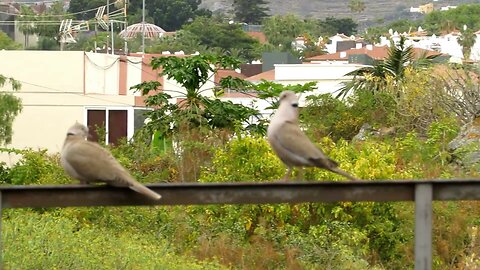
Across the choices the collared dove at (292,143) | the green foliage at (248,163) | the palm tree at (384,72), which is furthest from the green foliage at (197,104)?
the collared dove at (292,143)

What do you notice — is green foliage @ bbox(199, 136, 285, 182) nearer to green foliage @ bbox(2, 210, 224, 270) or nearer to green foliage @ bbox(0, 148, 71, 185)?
green foliage @ bbox(2, 210, 224, 270)

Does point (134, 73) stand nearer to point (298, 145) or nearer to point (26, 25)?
point (298, 145)

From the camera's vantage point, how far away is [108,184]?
17.2 feet

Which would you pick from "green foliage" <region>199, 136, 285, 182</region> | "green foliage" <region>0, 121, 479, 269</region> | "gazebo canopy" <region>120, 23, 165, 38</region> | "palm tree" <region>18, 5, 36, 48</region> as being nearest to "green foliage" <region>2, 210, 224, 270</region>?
"green foliage" <region>0, 121, 479, 269</region>

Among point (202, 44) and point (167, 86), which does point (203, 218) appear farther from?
point (202, 44)

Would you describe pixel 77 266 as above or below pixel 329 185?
below

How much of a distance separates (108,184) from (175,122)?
1886cm

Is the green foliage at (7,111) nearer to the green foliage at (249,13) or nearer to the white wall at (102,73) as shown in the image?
the white wall at (102,73)

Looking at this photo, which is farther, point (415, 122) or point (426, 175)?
point (415, 122)

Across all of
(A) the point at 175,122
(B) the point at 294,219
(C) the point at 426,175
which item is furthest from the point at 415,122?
(B) the point at 294,219

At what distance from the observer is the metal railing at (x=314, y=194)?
5016 millimetres

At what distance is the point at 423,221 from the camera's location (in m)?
5.00

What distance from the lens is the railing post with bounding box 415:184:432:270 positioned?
501 cm

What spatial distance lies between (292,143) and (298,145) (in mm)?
39
